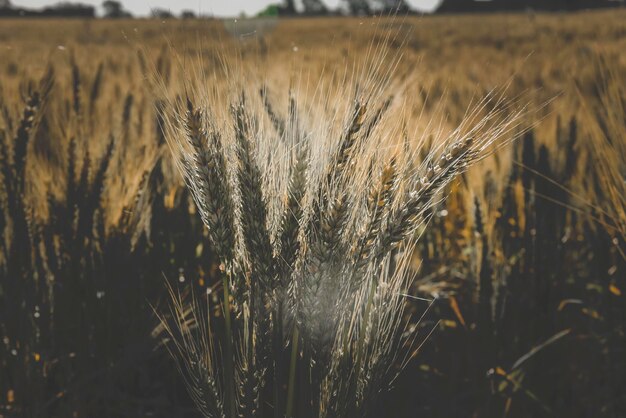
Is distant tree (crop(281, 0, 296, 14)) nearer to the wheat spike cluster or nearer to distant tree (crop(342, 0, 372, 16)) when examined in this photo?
distant tree (crop(342, 0, 372, 16))

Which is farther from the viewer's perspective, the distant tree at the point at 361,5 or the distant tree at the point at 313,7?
the distant tree at the point at 313,7

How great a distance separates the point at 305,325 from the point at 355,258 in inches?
3.9

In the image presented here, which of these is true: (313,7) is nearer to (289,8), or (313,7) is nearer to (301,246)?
(289,8)

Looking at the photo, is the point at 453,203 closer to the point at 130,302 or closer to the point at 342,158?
the point at 130,302

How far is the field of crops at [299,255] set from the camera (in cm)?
71

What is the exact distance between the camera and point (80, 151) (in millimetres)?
1475

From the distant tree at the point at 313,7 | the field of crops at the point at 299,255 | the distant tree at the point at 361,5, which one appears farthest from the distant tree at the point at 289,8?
the field of crops at the point at 299,255

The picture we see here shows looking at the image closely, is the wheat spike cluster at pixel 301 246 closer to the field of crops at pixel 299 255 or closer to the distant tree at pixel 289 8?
the field of crops at pixel 299 255

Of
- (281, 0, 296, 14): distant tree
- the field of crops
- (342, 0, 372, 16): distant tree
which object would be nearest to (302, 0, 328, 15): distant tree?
(281, 0, 296, 14): distant tree

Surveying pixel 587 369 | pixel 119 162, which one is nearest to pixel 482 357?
pixel 587 369

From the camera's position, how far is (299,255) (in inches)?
28.4

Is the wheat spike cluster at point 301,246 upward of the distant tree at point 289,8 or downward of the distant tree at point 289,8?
upward

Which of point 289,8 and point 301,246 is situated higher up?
point 301,246

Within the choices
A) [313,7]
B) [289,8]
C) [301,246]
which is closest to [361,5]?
[301,246]
